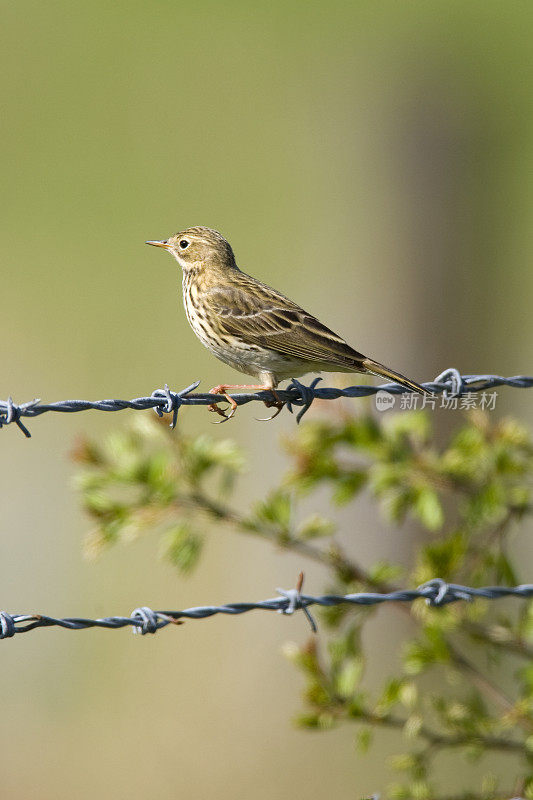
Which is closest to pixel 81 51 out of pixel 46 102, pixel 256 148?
pixel 46 102

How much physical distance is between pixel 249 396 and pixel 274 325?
4.30 ft

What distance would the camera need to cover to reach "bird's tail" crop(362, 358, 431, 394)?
5.87 metres

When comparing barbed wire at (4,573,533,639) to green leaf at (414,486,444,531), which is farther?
green leaf at (414,486,444,531)

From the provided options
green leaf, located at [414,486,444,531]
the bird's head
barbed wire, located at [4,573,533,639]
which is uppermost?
the bird's head

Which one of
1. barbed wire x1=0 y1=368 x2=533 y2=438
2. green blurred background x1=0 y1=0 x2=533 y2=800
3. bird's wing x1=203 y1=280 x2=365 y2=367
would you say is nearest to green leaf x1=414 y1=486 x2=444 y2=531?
barbed wire x1=0 y1=368 x2=533 y2=438

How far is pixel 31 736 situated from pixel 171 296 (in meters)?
9.07

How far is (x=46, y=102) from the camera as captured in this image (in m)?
26.8

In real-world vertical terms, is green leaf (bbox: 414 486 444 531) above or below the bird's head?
below

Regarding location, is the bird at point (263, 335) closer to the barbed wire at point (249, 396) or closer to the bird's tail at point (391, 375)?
the bird's tail at point (391, 375)

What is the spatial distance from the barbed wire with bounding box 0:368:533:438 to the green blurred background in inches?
227

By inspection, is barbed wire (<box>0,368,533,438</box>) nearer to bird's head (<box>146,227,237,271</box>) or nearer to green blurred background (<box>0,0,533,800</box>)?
bird's head (<box>146,227,237,271</box>)

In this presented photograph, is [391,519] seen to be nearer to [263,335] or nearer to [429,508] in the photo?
[429,508]

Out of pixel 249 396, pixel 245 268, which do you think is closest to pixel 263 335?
pixel 249 396

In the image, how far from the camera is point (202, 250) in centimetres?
783
